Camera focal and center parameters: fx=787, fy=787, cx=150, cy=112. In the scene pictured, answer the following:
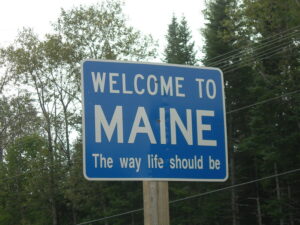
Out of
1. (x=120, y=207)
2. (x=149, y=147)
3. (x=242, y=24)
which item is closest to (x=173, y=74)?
(x=149, y=147)

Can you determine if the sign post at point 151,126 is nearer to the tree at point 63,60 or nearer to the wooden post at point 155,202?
the wooden post at point 155,202

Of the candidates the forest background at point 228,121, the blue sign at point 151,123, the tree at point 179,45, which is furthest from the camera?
the tree at point 179,45

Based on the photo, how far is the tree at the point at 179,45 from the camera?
2211 inches

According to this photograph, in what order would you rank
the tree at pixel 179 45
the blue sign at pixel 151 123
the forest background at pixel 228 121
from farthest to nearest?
the tree at pixel 179 45
the forest background at pixel 228 121
the blue sign at pixel 151 123

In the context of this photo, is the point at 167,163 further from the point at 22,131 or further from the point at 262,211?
the point at 22,131

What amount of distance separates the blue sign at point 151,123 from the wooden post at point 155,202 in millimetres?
55

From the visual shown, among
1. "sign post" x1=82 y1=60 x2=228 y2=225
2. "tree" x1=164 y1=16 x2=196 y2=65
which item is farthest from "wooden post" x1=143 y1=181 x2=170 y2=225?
"tree" x1=164 y1=16 x2=196 y2=65

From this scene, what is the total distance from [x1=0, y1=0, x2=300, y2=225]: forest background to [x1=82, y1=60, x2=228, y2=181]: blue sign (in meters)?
A: 33.6

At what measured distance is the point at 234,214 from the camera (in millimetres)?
50094

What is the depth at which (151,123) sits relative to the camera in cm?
440

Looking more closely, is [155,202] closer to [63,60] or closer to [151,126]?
[151,126]

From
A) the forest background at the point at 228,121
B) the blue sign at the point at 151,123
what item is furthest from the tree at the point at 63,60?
the blue sign at the point at 151,123

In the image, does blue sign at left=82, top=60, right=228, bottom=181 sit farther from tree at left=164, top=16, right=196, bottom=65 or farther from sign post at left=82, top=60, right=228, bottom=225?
tree at left=164, top=16, right=196, bottom=65

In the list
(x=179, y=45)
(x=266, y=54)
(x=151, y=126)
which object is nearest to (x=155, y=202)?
(x=151, y=126)
